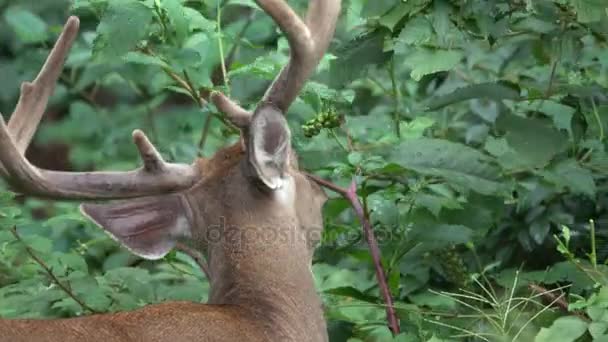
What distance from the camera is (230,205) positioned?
5457 mm

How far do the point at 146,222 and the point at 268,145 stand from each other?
66 cm

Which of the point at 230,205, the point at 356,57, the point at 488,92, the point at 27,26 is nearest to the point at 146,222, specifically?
the point at 230,205

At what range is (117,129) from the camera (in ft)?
30.3

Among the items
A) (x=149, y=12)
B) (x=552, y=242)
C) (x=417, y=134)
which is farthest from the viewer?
(x=552, y=242)

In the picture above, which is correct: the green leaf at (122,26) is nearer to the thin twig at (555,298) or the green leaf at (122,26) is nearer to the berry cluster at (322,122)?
the berry cluster at (322,122)

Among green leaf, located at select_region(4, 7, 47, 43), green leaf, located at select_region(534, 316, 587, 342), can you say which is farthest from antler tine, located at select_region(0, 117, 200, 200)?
green leaf, located at select_region(4, 7, 47, 43)

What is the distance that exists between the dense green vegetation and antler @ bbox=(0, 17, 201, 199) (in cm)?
20

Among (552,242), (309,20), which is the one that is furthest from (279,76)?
A: (552,242)

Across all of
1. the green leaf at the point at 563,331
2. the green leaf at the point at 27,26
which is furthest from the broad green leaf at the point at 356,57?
the green leaf at the point at 27,26

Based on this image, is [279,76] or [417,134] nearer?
[279,76]

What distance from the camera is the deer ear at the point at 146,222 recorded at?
18.3ft

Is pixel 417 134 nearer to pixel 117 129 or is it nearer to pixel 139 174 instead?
pixel 139 174

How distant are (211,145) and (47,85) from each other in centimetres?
294

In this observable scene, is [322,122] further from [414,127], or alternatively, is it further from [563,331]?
[563,331]
